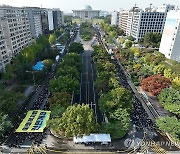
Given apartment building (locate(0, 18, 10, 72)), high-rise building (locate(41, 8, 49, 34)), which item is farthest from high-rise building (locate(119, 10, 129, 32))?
apartment building (locate(0, 18, 10, 72))

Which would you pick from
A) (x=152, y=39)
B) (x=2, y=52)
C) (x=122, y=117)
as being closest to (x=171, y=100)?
(x=122, y=117)

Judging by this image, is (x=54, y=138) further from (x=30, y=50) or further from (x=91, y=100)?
(x=30, y=50)

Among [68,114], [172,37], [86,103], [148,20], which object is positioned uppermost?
[148,20]

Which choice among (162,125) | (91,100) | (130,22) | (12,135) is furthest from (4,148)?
(130,22)

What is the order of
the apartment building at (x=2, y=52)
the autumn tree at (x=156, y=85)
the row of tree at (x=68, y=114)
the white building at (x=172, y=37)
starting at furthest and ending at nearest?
the white building at (x=172, y=37) < the apartment building at (x=2, y=52) < the autumn tree at (x=156, y=85) < the row of tree at (x=68, y=114)

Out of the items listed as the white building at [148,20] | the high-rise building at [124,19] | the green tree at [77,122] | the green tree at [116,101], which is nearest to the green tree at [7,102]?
the green tree at [77,122]

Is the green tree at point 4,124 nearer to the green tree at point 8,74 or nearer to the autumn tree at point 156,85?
the green tree at point 8,74

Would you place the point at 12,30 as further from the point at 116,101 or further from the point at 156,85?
the point at 156,85
